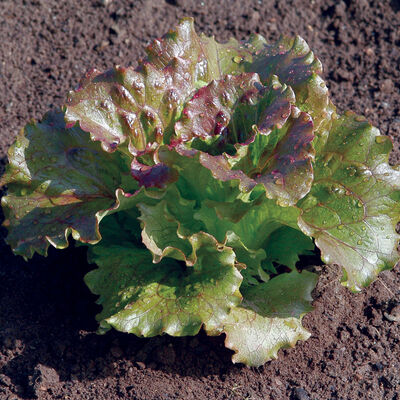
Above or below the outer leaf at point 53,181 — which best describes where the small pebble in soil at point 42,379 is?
below

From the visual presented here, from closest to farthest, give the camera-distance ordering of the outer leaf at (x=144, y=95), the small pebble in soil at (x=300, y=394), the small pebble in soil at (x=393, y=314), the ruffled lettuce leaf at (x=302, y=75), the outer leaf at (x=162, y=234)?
the outer leaf at (x=162, y=234), the outer leaf at (x=144, y=95), the ruffled lettuce leaf at (x=302, y=75), the small pebble in soil at (x=300, y=394), the small pebble in soil at (x=393, y=314)

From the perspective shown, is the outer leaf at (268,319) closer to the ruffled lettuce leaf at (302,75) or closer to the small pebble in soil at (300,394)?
the small pebble in soil at (300,394)

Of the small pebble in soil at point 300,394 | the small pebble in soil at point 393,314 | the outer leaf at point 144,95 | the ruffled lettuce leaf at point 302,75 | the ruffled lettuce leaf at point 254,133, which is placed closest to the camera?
the ruffled lettuce leaf at point 254,133

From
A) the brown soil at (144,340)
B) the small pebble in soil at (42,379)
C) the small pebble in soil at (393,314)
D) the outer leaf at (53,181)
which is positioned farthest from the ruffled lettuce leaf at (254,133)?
the small pebble in soil at (42,379)

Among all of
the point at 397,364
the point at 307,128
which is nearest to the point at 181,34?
the point at 307,128

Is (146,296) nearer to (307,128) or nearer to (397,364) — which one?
(307,128)

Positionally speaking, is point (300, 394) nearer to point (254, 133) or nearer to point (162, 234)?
point (162, 234)

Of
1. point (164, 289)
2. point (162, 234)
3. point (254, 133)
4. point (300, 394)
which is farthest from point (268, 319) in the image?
point (254, 133)

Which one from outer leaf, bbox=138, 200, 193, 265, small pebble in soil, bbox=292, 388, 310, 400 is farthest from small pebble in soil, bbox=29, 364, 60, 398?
small pebble in soil, bbox=292, 388, 310, 400
